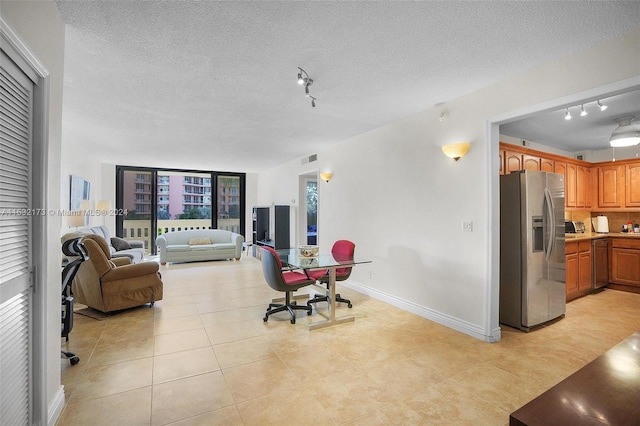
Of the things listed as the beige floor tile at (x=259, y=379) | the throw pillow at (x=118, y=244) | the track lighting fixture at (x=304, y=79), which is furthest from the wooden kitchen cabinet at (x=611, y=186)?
the throw pillow at (x=118, y=244)

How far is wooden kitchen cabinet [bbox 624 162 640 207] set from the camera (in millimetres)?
4824

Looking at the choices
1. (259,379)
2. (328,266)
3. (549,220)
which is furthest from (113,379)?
(549,220)

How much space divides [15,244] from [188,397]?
1.41m

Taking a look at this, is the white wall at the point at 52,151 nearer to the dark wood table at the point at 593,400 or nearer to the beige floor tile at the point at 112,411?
the beige floor tile at the point at 112,411

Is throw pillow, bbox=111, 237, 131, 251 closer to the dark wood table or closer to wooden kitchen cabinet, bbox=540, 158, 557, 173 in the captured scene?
the dark wood table

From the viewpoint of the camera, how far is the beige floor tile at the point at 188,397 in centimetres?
189

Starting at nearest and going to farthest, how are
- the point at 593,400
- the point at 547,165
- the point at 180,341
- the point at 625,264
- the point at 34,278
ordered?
the point at 593,400, the point at 34,278, the point at 180,341, the point at 547,165, the point at 625,264

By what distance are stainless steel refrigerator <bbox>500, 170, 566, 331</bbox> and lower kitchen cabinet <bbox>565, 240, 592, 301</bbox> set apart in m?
0.96

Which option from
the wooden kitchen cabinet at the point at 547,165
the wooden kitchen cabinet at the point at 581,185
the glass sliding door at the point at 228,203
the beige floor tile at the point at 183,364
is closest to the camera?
the beige floor tile at the point at 183,364

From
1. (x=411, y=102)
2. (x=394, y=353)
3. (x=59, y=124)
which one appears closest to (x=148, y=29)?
(x=59, y=124)

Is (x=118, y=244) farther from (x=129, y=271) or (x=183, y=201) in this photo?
(x=129, y=271)

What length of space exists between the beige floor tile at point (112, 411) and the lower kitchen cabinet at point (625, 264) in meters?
6.65

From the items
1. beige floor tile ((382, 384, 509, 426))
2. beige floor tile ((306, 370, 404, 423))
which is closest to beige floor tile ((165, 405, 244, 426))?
beige floor tile ((306, 370, 404, 423))

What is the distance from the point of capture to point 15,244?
1475mm
